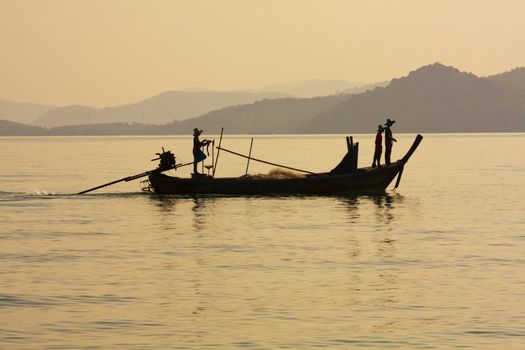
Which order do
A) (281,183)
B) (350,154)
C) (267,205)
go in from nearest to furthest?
(267,205) → (350,154) → (281,183)

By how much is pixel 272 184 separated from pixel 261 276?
73.6 feet

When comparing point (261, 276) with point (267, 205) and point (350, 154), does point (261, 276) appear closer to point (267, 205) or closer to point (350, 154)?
point (267, 205)

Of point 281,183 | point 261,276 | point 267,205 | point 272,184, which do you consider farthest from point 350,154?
point 261,276

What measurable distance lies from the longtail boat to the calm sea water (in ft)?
3.71

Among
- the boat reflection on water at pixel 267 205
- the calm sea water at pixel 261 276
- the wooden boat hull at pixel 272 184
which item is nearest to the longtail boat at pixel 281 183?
the wooden boat hull at pixel 272 184

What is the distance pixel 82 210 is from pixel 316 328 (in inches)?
1083

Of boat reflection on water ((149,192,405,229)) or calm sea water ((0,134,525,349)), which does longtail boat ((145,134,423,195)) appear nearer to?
boat reflection on water ((149,192,405,229))

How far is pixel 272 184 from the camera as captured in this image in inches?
1817

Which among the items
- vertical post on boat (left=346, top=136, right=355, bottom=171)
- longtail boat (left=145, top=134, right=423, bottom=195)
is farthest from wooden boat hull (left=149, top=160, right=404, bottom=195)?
vertical post on boat (left=346, top=136, right=355, bottom=171)

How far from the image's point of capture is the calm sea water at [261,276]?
688 inches

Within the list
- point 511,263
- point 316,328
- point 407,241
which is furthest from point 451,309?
point 407,241

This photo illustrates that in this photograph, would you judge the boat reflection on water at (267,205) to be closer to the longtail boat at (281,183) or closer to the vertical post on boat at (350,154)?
the longtail boat at (281,183)

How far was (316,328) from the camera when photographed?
1784 cm

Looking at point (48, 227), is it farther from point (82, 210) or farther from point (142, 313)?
point (142, 313)
